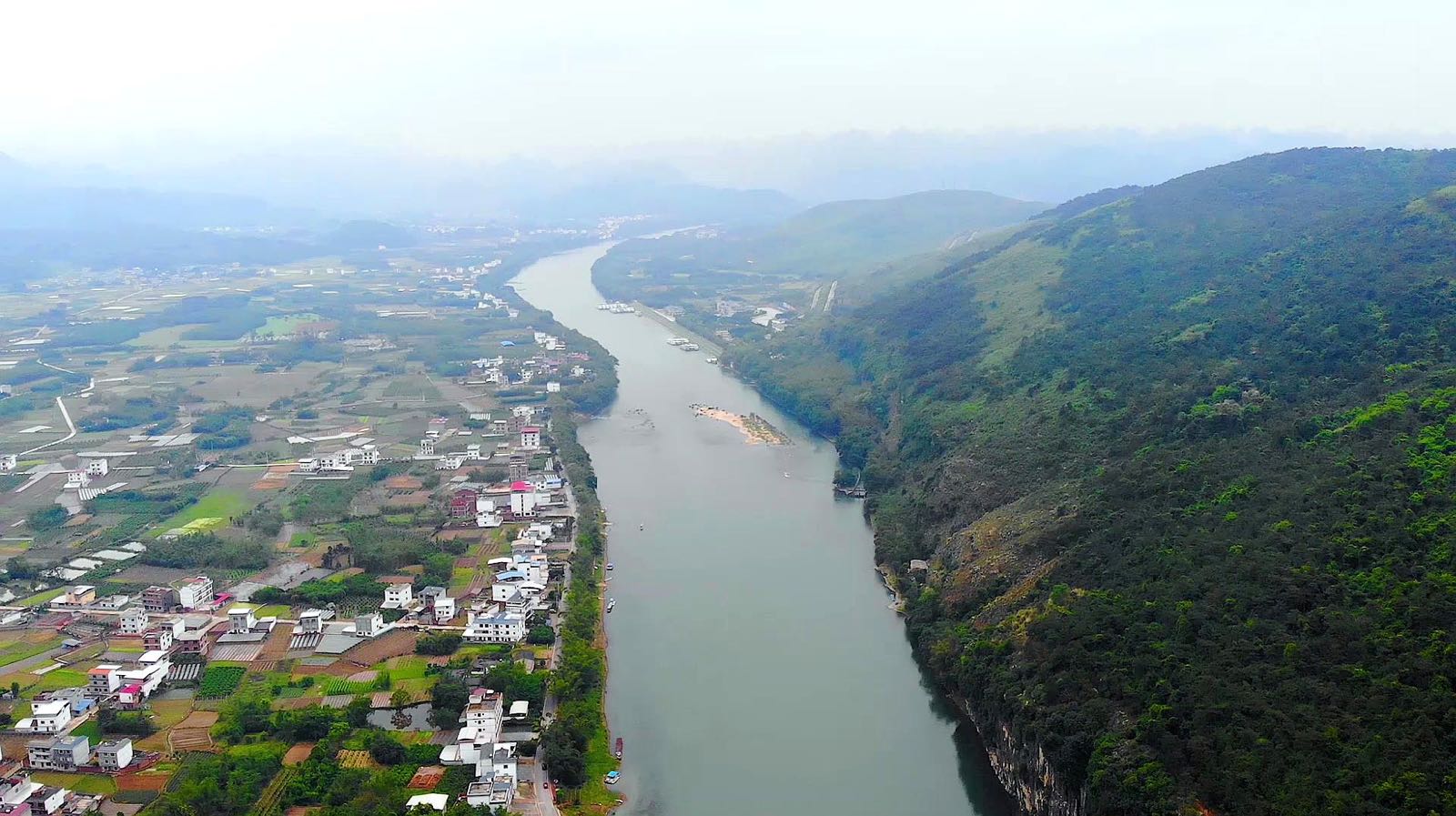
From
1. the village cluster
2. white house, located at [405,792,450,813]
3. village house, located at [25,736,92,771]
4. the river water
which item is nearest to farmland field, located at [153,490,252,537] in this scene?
the village cluster

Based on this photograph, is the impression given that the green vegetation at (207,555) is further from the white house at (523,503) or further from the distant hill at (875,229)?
the distant hill at (875,229)

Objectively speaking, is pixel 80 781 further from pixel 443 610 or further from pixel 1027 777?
pixel 1027 777

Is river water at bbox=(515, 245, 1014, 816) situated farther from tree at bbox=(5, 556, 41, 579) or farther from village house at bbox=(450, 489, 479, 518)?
tree at bbox=(5, 556, 41, 579)

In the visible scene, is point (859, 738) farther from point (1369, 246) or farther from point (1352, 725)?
point (1369, 246)

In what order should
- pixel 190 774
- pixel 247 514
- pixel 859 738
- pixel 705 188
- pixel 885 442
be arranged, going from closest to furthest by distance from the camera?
pixel 190 774 < pixel 859 738 < pixel 247 514 < pixel 885 442 < pixel 705 188

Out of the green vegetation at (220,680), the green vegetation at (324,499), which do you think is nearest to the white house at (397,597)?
the green vegetation at (220,680)

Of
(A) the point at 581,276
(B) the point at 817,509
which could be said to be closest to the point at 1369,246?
(B) the point at 817,509
